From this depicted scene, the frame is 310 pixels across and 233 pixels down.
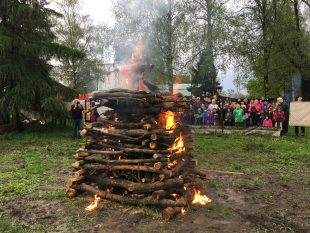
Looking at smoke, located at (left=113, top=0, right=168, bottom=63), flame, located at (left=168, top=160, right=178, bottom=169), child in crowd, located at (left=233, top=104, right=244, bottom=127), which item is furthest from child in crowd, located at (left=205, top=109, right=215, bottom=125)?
flame, located at (left=168, top=160, right=178, bottom=169)

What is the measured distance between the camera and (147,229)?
8.84 meters

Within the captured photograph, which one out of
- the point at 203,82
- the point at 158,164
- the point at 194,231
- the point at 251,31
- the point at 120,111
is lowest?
the point at 194,231

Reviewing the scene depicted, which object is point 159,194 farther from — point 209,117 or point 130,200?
point 209,117

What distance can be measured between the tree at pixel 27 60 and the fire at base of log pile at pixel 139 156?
516 inches

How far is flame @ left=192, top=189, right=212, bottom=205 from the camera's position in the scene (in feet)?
34.2

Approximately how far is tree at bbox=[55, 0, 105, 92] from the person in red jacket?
74.2 feet

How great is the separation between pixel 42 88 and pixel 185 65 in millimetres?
14019

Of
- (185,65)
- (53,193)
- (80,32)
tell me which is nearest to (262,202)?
(53,193)

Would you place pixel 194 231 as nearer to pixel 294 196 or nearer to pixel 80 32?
pixel 294 196

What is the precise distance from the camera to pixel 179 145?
35.7 ft

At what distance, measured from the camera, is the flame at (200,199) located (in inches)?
410

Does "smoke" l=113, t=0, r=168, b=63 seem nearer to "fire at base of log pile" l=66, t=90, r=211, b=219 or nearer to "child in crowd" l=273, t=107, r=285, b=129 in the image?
"fire at base of log pile" l=66, t=90, r=211, b=219

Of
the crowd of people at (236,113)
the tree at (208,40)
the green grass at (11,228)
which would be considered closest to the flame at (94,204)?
the green grass at (11,228)

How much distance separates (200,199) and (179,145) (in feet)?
4.28
